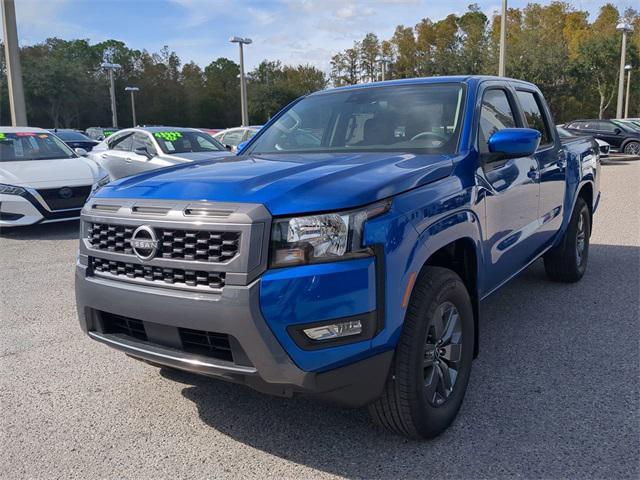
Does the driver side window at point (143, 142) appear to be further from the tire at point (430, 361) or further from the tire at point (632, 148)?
the tire at point (632, 148)

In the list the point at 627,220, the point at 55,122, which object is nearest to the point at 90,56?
the point at 55,122

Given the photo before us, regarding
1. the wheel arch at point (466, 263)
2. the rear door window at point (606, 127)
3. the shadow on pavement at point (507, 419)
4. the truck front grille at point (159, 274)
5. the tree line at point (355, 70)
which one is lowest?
the shadow on pavement at point (507, 419)

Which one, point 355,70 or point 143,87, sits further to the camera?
point 143,87

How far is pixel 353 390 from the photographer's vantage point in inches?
96.0

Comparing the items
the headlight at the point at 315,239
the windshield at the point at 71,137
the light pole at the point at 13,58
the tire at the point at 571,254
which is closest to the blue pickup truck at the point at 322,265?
the headlight at the point at 315,239

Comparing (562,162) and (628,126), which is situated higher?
(628,126)

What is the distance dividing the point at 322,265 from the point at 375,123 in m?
1.67

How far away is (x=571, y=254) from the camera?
5.44 m

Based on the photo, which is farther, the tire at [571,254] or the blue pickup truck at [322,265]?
the tire at [571,254]

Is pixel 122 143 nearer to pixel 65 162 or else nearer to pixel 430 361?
pixel 65 162

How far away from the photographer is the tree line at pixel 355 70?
49062 mm

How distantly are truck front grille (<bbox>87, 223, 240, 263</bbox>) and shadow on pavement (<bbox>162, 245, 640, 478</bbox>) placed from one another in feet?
3.38

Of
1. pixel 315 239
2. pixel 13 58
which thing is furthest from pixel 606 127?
pixel 315 239

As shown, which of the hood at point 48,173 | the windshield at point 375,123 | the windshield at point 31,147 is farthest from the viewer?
the windshield at point 31,147
